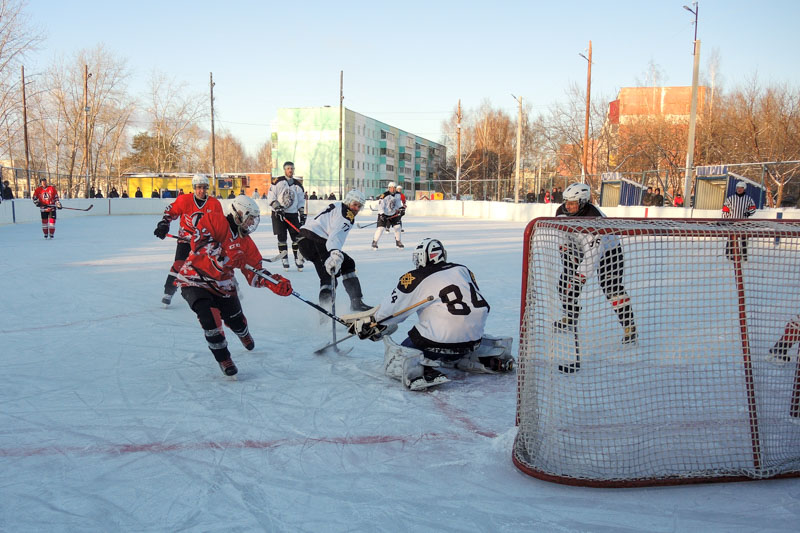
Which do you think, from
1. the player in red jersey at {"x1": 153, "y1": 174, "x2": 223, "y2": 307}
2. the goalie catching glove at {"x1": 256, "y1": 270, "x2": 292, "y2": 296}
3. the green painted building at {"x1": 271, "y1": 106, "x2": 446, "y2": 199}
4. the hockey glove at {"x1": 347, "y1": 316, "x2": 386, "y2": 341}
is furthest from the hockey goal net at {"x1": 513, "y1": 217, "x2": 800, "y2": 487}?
the green painted building at {"x1": 271, "y1": 106, "x2": 446, "y2": 199}

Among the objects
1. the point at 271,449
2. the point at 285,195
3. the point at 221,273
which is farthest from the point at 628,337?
the point at 285,195

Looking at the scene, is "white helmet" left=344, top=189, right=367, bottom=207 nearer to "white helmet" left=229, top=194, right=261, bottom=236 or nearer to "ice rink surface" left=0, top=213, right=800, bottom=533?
"ice rink surface" left=0, top=213, right=800, bottom=533

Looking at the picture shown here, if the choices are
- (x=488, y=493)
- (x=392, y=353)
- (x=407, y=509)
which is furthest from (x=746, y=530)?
(x=392, y=353)

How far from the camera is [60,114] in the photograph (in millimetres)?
35219

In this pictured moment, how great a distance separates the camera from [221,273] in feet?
13.4

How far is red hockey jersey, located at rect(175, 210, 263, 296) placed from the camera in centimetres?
399

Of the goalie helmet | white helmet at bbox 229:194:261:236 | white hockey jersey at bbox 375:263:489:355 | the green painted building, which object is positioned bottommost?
white hockey jersey at bbox 375:263:489:355

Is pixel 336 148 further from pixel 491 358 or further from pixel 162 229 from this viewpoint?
pixel 491 358

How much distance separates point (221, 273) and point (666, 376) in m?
3.03

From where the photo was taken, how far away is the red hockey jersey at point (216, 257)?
3994mm

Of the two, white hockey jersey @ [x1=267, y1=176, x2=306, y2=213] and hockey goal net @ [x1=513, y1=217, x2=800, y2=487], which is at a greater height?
white hockey jersey @ [x1=267, y1=176, x2=306, y2=213]

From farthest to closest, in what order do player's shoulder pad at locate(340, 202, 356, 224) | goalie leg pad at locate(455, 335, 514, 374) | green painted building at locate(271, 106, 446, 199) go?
green painted building at locate(271, 106, 446, 199)
player's shoulder pad at locate(340, 202, 356, 224)
goalie leg pad at locate(455, 335, 514, 374)

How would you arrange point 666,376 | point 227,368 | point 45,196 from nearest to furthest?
point 666,376 → point 227,368 → point 45,196

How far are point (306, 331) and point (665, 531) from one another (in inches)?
146
